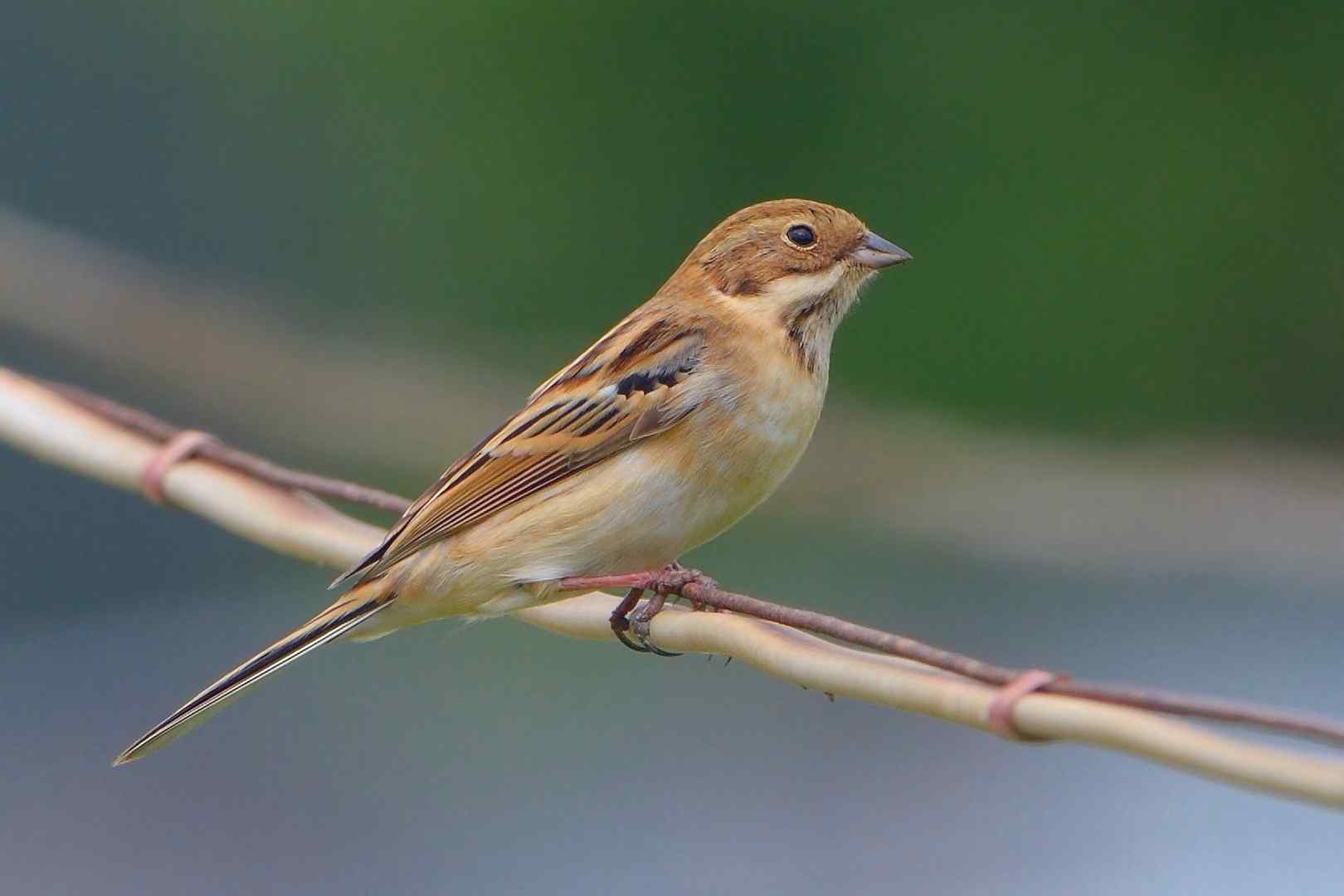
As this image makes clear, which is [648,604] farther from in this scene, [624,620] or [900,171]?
[900,171]

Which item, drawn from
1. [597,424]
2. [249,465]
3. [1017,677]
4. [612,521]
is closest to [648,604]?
[612,521]

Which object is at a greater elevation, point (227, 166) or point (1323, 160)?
point (227, 166)

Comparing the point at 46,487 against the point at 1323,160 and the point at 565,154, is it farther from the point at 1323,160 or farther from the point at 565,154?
the point at 1323,160

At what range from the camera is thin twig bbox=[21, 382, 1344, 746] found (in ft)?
3.93

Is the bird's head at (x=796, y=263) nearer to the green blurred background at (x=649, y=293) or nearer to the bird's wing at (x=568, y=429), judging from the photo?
the bird's wing at (x=568, y=429)

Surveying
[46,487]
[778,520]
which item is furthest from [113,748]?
[778,520]

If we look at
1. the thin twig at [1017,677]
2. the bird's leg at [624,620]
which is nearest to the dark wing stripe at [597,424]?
the bird's leg at [624,620]

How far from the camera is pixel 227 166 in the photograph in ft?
21.4

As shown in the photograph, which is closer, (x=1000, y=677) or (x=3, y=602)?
(x=1000, y=677)

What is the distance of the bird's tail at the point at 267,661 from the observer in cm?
235

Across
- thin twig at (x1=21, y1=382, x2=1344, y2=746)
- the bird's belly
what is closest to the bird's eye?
the bird's belly

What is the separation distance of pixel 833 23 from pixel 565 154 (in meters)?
0.94

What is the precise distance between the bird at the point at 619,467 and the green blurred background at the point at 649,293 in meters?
1.98

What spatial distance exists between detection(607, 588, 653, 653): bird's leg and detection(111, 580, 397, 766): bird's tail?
41 cm
